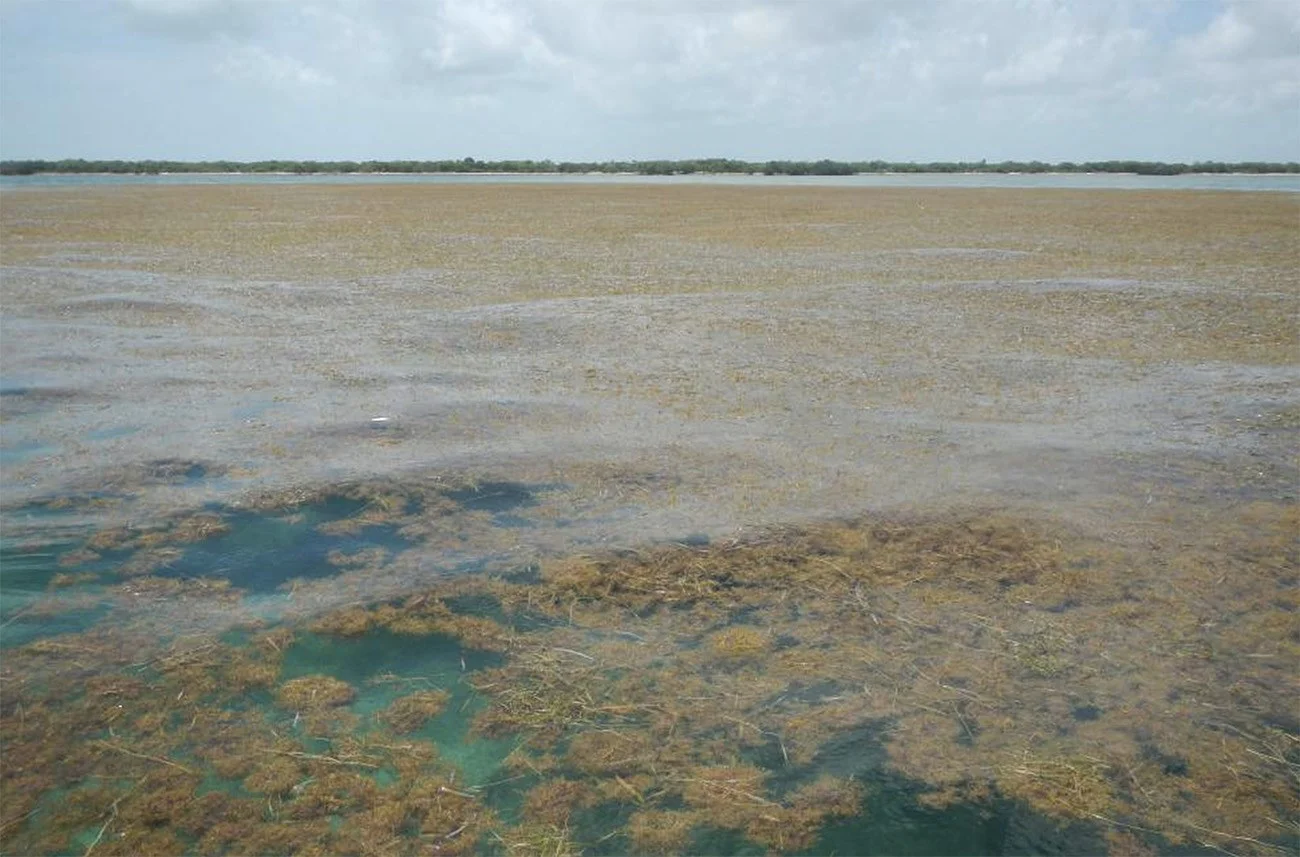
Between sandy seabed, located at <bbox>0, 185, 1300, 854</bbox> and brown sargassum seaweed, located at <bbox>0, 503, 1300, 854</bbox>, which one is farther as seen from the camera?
sandy seabed, located at <bbox>0, 185, 1300, 854</bbox>

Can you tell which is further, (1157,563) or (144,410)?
(144,410)

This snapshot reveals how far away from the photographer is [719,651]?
14.8ft

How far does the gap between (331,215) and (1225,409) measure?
29.8 m

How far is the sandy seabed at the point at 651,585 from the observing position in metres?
3.53

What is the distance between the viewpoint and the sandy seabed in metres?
3.53

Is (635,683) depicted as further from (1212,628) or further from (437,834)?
(1212,628)

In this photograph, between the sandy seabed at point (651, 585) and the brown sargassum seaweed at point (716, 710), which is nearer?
the brown sargassum seaweed at point (716, 710)

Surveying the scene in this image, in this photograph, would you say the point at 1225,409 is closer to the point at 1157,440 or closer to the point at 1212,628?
the point at 1157,440

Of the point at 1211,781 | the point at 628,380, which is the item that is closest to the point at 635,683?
the point at 1211,781

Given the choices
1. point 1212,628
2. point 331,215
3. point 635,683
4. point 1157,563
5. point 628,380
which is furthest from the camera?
point 331,215

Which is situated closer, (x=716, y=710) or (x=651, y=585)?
(x=716, y=710)

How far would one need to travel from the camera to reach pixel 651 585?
17.0 feet

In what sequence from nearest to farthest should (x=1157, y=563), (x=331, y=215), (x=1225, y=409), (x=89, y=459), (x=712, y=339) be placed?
(x=1157, y=563) < (x=89, y=459) < (x=1225, y=409) < (x=712, y=339) < (x=331, y=215)

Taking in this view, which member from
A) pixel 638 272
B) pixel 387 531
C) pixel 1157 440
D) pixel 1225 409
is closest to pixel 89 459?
pixel 387 531
